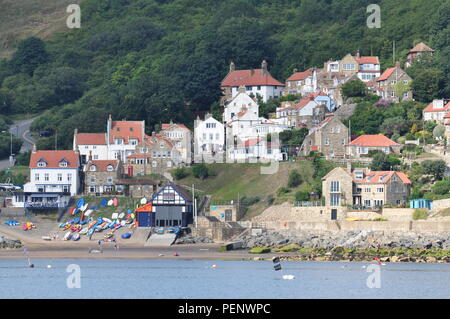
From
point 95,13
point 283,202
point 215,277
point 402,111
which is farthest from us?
point 95,13

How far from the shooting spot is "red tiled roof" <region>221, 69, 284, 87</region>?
117000 mm

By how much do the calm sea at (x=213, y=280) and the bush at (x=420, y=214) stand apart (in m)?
9.20

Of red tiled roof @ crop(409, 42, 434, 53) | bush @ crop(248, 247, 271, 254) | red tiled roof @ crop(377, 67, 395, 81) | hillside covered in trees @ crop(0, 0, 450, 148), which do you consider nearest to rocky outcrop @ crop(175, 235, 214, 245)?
bush @ crop(248, 247, 271, 254)

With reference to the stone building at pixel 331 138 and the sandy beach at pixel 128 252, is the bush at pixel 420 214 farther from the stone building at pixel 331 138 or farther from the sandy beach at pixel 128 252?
the stone building at pixel 331 138

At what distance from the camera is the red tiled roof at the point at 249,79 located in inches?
4606

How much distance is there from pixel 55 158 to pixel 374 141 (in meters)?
24.4

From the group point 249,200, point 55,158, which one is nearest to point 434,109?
point 249,200

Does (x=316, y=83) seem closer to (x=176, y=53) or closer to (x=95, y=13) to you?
(x=176, y=53)

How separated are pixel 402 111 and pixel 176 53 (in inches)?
1334

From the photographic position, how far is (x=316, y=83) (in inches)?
4498

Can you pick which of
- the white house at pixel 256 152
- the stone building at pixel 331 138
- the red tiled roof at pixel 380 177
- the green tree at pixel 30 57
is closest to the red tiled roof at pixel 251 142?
the white house at pixel 256 152

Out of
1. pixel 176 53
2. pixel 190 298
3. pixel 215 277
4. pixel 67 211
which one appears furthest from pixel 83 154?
pixel 190 298

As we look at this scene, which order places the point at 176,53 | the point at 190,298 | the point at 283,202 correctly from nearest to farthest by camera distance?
the point at 190,298
the point at 283,202
the point at 176,53

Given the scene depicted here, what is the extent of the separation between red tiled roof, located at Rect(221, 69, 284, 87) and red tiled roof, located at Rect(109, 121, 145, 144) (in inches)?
566
